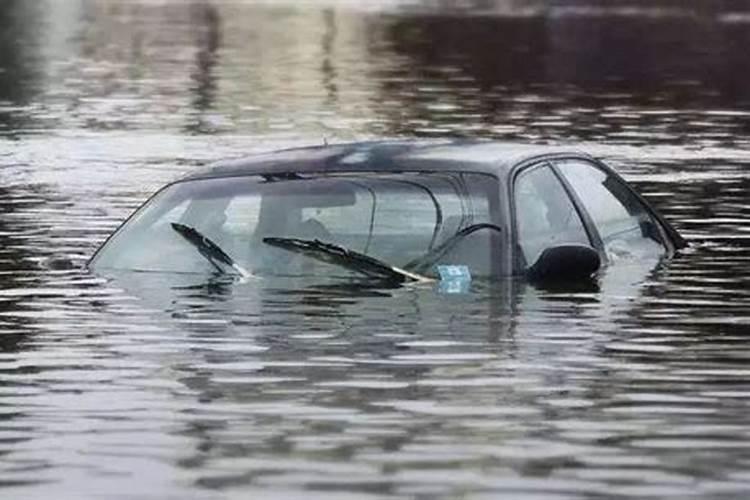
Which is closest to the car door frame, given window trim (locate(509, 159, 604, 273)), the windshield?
window trim (locate(509, 159, 604, 273))

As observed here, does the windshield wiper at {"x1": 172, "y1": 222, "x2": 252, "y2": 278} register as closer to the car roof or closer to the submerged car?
the submerged car

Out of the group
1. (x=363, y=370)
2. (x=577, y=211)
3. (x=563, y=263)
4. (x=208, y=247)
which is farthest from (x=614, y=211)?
(x=363, y=370)

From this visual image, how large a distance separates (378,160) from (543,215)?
94cm

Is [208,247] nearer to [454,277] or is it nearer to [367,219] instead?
[367,219]

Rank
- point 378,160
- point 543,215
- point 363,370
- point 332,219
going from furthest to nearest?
point 543,215 < point 378,160 < point 332,219 < point 363,370

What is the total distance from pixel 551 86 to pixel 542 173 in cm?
3525

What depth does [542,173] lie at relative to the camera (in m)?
18.4

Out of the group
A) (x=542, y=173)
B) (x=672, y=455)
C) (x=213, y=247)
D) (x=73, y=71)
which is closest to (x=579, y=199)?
(x=542, y=173)

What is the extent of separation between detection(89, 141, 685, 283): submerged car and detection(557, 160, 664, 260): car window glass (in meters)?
0.43

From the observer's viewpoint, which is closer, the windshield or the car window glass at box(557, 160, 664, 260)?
the windshield

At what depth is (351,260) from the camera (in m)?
17.6

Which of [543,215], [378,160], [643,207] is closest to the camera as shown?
[378,160]

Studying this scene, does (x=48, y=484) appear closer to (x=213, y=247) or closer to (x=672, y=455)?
(x=672, y=455)

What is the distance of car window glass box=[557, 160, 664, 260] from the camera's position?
61.5 ft
